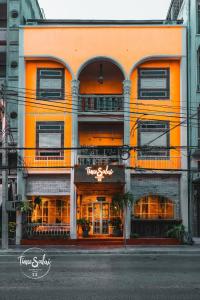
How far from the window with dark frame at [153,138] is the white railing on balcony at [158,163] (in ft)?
0.45

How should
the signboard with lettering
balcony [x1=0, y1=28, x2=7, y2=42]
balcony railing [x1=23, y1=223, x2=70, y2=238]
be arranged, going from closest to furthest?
the signboard with lettering < balcony railing [x1=23, y1=223, x2=70, y2=238] < balcony [x1=0, y1=28, x2=7, y2=42]

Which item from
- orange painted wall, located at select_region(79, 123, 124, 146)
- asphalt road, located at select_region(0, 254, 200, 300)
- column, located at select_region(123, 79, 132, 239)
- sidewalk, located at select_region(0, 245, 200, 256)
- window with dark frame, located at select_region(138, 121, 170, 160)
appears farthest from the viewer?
orange painted wall, located at select_region(79, 123, 124, 146)

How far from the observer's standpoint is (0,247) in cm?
2866

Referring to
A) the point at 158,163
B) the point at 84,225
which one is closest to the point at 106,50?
the point at 158,163

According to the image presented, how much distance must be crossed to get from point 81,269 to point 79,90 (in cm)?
1755

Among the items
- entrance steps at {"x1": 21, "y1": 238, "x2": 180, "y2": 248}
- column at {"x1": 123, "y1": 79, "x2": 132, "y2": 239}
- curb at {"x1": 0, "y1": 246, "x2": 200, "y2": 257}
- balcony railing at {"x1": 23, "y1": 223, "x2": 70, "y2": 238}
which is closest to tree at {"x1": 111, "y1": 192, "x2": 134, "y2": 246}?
column at {"x1": 123, "y1": 79, "x2": 132, "y2": 239}

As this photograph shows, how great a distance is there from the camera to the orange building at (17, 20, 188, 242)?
32031 mm

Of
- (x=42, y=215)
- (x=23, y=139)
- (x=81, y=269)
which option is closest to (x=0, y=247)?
(x=42, y=215)

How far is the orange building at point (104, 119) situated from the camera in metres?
32.0

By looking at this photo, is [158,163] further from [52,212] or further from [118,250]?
[118,250]

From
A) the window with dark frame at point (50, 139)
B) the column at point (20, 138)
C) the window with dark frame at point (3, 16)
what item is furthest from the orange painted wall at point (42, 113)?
the window with dark frame at point (3, 16)

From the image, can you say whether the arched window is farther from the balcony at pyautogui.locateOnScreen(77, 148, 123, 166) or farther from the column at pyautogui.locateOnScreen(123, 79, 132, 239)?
the balcony at pyautogui.locateOnScreen(77, 148, 123, 166)

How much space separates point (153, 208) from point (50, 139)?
7.12 meters

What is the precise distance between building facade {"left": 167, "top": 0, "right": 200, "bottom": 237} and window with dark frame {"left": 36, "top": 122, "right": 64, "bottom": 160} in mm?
7375
